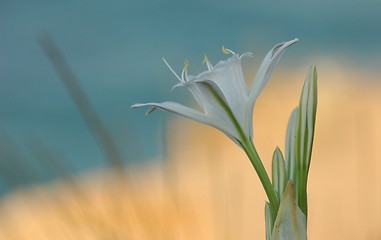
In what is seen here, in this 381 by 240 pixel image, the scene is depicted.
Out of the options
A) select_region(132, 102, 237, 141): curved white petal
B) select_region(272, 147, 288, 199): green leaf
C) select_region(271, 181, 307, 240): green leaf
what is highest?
select_region(132, 102, 237, 141): curved white petal

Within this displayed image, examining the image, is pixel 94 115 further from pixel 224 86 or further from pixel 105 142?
pixel 224 86

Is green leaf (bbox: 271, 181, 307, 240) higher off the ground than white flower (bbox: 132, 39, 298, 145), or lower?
lower

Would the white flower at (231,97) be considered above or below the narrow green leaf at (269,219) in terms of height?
above

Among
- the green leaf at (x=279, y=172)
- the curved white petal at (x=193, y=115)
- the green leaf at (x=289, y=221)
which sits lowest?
the green leaf at (x=289, y=221)

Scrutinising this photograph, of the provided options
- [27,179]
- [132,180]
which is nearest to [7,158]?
[27,179]

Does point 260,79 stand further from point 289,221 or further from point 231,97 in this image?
point 289,221
